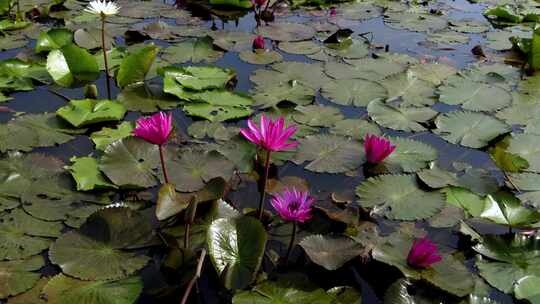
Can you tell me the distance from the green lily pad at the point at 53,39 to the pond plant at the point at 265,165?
17 millimetres

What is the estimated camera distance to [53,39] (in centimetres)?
402

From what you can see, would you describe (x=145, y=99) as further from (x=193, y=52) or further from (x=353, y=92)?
(x=353, y=92)

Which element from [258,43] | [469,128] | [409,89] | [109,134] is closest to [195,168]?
[109,134]

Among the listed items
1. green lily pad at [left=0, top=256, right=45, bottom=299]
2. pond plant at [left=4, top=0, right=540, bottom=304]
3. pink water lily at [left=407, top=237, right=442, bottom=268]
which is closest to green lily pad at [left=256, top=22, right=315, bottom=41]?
pond plant at [left=4, top=0, right=540, bottom=304]

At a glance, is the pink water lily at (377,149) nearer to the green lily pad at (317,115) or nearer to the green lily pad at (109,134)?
the green lily pad at (317,115)

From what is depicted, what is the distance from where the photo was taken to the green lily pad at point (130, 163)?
100 inches

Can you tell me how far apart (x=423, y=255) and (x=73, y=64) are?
9.11 ft

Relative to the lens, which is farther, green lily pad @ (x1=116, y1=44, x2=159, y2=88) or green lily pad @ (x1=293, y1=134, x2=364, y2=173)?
green lily pad @ (x1=116, y1=44, x2=159, y2=88)

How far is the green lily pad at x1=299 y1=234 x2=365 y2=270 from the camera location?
200 cm

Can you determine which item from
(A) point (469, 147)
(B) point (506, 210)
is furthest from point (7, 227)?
(A) point (469, 147)

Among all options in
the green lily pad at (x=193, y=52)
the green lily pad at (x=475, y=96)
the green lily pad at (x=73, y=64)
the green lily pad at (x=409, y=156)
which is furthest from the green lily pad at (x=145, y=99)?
the green lily pad at (x=475, y=96)

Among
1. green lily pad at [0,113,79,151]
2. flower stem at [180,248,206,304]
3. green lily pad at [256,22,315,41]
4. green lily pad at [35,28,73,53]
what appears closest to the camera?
flower stem at [180,248,206,304]

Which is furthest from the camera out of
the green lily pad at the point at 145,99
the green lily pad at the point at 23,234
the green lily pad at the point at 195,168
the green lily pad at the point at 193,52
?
the green lily pad at the point at 193,52

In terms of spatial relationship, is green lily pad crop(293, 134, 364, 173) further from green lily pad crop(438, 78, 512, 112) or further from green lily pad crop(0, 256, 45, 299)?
green lily pad crop(0, 256, 45, 299)
